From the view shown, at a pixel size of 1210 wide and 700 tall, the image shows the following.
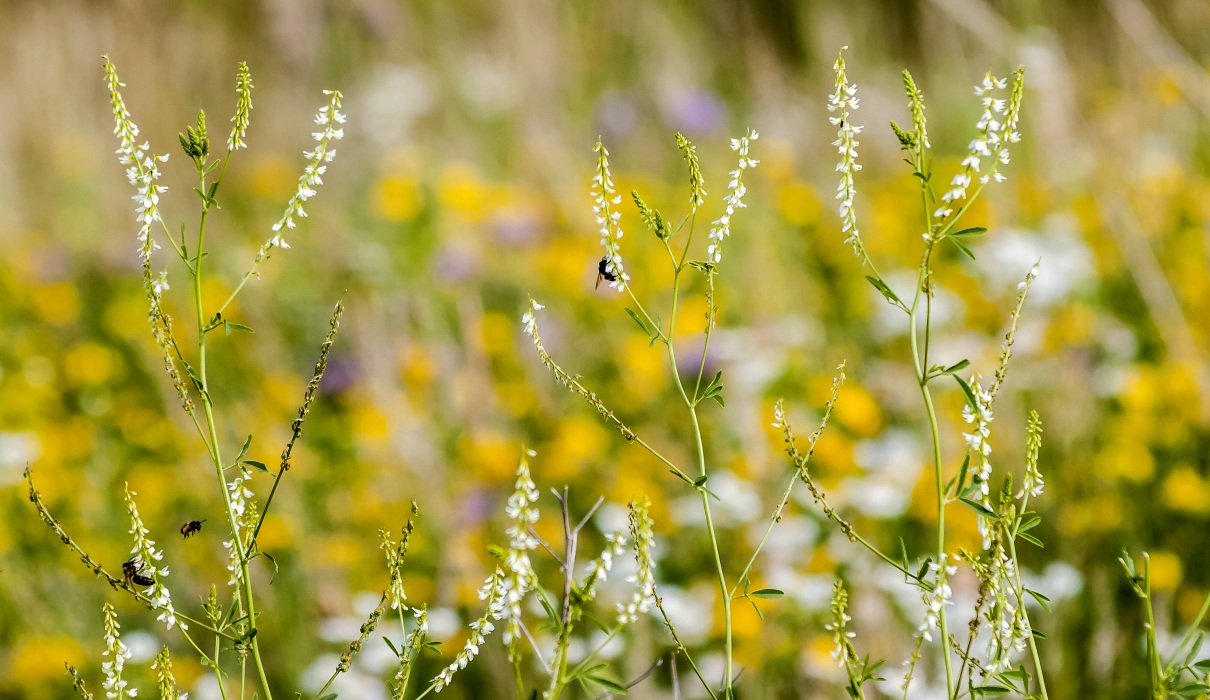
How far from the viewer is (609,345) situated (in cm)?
269

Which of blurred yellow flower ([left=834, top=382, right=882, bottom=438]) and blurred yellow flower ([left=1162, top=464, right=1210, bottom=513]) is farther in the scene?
blurred yellow flower ([left=834, top=382, right=882, bottom=438])

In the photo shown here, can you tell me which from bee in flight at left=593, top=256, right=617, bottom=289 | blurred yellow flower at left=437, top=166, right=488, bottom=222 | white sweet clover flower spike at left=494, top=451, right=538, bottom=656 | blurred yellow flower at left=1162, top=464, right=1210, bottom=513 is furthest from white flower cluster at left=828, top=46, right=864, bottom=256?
blurred yellow flower at left=437, top=166, right=488, bottom=222

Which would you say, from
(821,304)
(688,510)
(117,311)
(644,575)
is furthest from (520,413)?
(644,575)

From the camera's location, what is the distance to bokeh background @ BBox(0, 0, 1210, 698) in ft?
6.09

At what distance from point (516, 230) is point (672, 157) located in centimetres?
136

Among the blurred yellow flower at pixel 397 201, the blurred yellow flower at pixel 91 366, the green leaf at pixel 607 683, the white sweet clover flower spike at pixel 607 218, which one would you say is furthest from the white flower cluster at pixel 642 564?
the blurred yellow flower at pixel 397 201

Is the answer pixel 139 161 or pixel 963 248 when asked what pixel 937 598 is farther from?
pixel 139 161

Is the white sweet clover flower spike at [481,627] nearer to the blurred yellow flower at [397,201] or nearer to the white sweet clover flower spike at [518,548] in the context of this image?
the white sweet clover flower spike at [518,548]

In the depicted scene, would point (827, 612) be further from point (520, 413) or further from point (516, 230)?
point (516, 230)

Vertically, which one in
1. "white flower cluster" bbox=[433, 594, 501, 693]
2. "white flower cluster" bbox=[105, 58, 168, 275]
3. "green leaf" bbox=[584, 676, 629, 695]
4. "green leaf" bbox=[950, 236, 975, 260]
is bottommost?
"green leaf" bbox=[584, 676, 629, 695]

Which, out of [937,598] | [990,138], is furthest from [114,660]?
[990,138]

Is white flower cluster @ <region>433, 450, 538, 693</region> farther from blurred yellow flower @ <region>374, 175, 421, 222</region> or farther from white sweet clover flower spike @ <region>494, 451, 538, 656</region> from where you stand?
blurred yellow flower @ <region>374, 175, 421, 222</region>

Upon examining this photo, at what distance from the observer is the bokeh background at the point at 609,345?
73.0 inches

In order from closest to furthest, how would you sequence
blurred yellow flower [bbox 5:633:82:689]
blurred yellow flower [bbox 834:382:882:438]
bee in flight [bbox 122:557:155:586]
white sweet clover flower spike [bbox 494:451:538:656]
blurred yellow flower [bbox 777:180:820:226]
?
white sweet clover flower spike [bbox 494:451:538:656] < bee in flight [bbox 122:557:155:586] < blurred yellow flower [bbox 5:633:82:689] < blurred yellow flower [bbox 834:382:882:438] < blurred yellow flower [bbox 777:180:820:226]
